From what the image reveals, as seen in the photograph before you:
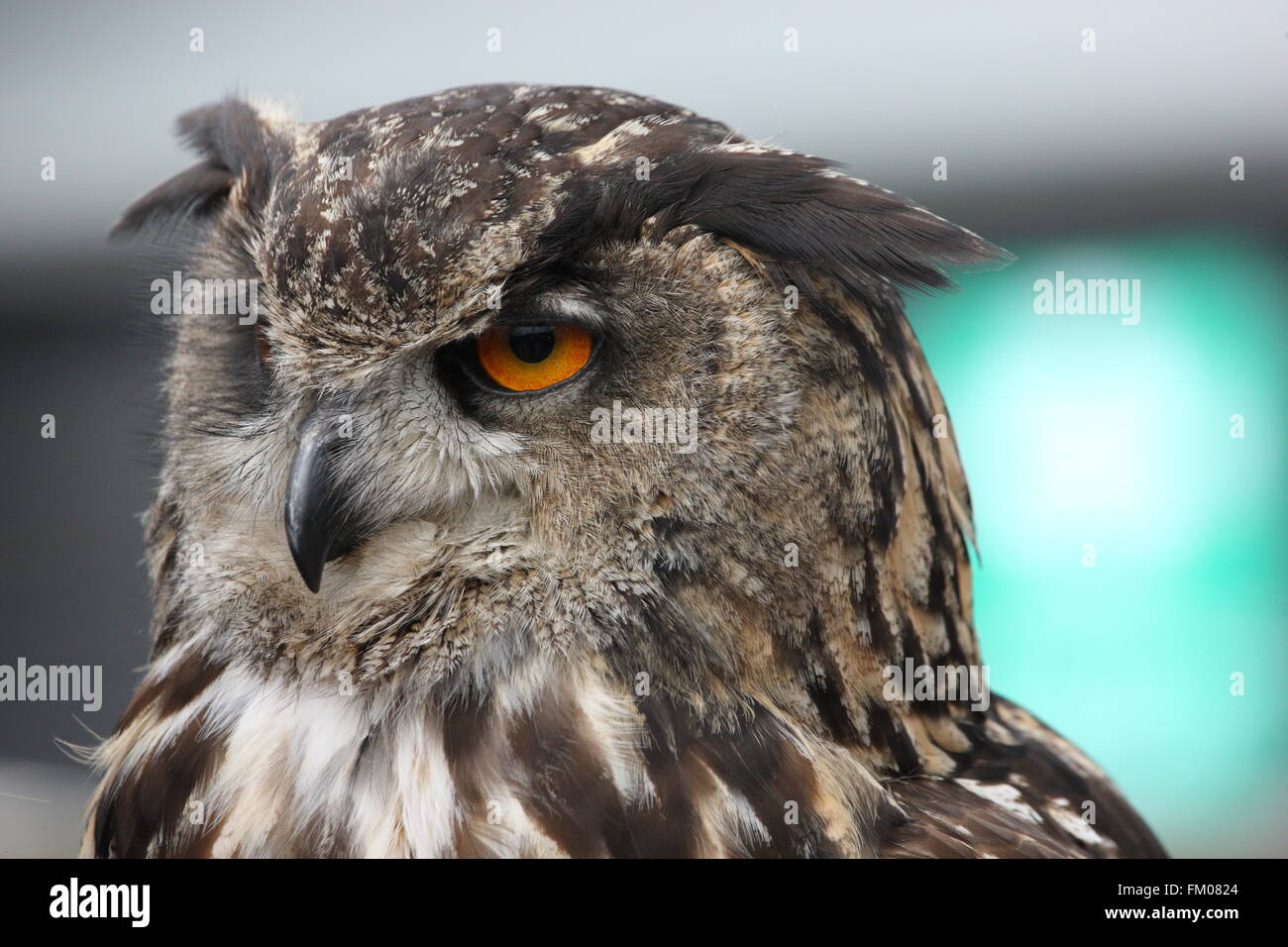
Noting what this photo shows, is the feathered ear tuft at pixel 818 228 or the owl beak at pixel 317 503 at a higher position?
the feathered ear tuft at pixel 818 228

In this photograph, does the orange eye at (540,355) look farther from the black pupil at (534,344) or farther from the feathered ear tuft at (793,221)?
the feathered ear tuft at (793,221)

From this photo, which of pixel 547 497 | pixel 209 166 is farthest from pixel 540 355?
pixel 209 166

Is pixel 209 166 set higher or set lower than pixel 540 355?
higher

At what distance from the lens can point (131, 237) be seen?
1.31 m

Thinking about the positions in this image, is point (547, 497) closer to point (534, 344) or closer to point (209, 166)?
point (534, 344)

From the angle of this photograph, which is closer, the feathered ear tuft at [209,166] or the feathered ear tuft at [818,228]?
the feathered ear tuft at [818,228]

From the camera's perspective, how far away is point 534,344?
94 cm

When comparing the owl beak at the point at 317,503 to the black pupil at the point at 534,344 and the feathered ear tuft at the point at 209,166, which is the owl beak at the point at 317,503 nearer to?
the black pupil at the point at 534,344

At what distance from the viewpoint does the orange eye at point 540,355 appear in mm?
938

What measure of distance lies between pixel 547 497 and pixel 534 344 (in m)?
0.14

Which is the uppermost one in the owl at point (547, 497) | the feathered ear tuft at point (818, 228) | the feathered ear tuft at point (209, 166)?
the feathered ear tuft at point (209, 166)

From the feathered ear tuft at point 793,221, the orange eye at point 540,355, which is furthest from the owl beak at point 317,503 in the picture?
the feathered ear tuft at point 793,221
